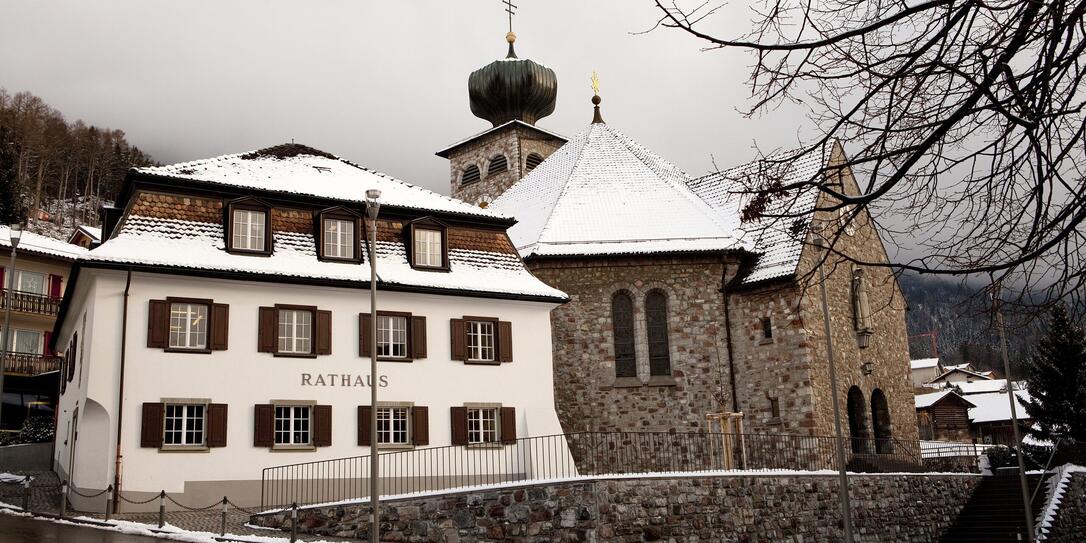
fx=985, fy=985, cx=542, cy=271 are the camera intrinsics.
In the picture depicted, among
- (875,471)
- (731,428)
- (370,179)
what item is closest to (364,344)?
(370,179)

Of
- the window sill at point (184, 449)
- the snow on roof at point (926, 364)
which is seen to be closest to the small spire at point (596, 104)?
the window sill at point (184, 449)

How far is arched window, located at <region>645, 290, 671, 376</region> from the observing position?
30.2 m

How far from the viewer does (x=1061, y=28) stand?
17.5 feet

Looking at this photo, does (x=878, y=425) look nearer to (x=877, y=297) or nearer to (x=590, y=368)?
(x=877, y=297)

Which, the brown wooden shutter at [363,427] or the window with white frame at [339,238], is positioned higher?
the window with white frame at [339,238]

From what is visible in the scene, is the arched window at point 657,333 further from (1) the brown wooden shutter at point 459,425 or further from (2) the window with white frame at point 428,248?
(2) the window with white frame at point 428,248

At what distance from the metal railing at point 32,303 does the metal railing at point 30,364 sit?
195 centimetres

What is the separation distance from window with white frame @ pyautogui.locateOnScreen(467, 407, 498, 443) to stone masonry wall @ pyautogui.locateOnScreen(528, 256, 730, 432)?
4.74 metres

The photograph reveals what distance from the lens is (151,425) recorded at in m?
21.2

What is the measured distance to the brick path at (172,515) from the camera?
1850cm

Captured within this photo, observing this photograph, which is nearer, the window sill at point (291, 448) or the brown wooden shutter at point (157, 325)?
the brown wooden shutter at point (157, 325)

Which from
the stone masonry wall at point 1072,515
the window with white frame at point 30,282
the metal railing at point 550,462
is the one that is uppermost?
the window with white frame at point 30,282

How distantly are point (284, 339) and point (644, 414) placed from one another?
447 inches

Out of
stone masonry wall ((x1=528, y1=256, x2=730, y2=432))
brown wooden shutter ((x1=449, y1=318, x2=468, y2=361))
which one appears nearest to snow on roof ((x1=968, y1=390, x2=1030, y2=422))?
stone masonry wall ((x1=528, y1=256, x2=730, y2=432))
